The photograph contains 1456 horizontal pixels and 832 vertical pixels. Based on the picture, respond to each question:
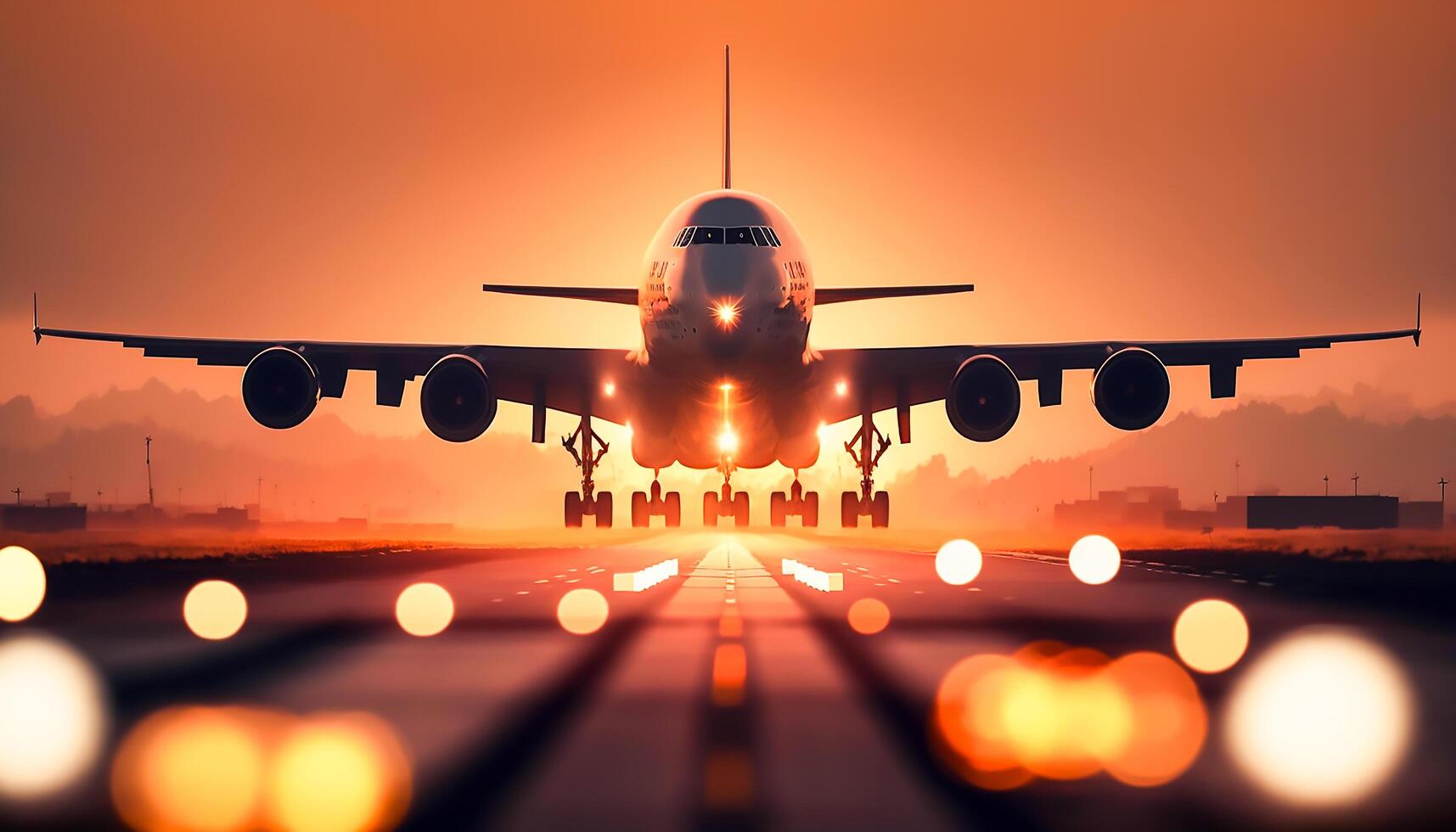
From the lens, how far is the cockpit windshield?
2808 centimetres

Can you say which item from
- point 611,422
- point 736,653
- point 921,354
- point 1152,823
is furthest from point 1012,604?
point 1152,823

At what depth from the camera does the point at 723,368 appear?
29609 mm

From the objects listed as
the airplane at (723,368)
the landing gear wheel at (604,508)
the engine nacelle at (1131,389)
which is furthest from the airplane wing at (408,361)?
the engine nacelle at (1131,389)

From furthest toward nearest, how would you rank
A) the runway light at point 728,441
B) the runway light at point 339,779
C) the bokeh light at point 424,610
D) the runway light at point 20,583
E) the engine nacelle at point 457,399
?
the runway light at point 728,441 → the engine nacelle at point 457,399 → the runway light at point 20,583 → the bokeh light at point 424,610 → the runway light at point 339,779

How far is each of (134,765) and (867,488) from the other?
31858mm

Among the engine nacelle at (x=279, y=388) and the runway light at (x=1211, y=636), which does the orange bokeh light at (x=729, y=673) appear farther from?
the engine nacelle at (x=279, y=388)

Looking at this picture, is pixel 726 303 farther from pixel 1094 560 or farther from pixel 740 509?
pixel 1094 560

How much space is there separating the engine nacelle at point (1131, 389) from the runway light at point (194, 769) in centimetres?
2294

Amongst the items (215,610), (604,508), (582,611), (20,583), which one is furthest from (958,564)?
(20,583)

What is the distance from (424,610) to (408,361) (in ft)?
26.8

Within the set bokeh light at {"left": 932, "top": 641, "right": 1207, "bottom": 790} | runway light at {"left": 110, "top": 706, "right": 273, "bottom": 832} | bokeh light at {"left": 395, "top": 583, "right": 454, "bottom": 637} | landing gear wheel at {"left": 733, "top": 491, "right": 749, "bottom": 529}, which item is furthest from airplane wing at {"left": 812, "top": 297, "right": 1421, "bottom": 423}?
runway light at {"left": 110, "top": 706, "right": 273, "bottom": 832}

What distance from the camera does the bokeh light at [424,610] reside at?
26266mm

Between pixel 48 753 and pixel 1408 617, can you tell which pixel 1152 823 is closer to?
pixel 48 753

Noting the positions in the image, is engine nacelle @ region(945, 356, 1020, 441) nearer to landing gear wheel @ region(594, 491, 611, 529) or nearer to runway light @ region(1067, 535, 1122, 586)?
runway light @ region(1067, 535, 1122, 586)
